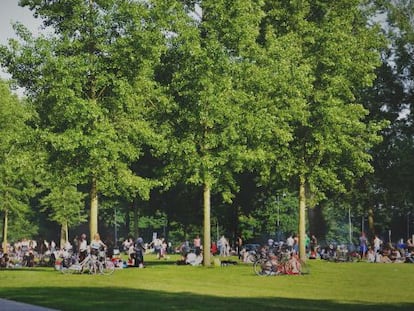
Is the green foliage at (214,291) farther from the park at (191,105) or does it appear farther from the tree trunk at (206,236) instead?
the tree trunk at (206,236)

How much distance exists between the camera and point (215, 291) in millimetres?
20984

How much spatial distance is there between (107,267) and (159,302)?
13.9 m

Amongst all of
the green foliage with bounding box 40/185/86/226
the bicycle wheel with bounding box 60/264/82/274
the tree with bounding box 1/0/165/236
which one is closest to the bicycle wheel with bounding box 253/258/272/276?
the bicycle wheel with bounding box 60/264/82/274

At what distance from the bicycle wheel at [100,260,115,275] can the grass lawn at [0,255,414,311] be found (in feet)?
1.01

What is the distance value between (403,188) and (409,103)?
24.1 ft

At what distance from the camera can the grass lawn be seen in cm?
1678

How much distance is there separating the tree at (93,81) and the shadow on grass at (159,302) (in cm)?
1371

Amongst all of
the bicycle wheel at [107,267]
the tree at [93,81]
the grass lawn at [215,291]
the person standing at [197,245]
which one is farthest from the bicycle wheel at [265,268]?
the person standing at [197,245]

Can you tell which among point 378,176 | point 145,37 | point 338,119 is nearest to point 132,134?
point 145,37

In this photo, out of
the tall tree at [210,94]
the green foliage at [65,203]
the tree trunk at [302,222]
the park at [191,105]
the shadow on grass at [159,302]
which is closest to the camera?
the shadow on grass at [159,302]

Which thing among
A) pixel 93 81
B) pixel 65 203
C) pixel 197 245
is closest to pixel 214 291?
pixel 93 81

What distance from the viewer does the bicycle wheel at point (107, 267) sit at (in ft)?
98.9

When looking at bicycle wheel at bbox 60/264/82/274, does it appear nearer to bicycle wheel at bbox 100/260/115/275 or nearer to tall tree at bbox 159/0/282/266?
bicycle wheel at bbox 100/260/115/275

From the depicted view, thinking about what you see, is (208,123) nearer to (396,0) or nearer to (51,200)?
(396,0)
